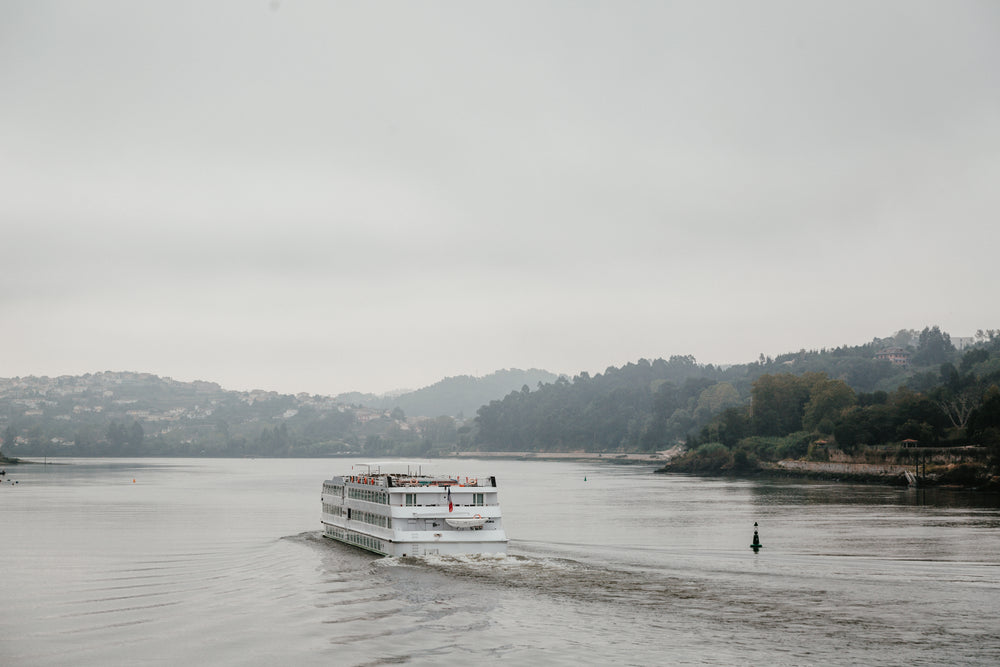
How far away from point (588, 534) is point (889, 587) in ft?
95.3

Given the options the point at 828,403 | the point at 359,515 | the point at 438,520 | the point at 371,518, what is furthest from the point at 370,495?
the point at 828,403

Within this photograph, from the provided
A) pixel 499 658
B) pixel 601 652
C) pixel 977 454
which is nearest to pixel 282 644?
pixel 499 658

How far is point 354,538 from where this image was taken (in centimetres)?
5884

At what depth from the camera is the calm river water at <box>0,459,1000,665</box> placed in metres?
31.6

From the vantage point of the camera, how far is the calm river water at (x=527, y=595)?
31562 mm

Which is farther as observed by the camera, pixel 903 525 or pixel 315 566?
pixel 903 525

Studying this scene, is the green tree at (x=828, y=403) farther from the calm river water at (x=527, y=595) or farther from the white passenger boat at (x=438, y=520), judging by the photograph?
the white passenger boat at (x=438, y=520)

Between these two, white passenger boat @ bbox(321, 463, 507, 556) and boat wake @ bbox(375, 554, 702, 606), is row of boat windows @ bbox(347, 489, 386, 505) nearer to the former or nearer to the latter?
white passenger boat @ bbox(321, 463, 507, 556)

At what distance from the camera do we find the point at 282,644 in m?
32.6

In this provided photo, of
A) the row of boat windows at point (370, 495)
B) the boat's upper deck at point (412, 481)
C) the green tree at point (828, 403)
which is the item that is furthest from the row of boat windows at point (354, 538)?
the green tree at point (828, 403)

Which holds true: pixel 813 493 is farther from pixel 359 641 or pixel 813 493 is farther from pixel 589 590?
pixel 359 641

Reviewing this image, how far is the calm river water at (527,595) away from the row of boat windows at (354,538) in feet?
3.04

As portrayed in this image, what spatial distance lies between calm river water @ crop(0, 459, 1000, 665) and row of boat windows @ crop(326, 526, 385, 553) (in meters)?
0.93

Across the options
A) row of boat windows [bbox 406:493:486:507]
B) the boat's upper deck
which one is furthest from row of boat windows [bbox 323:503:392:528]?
the boat's upper deck
